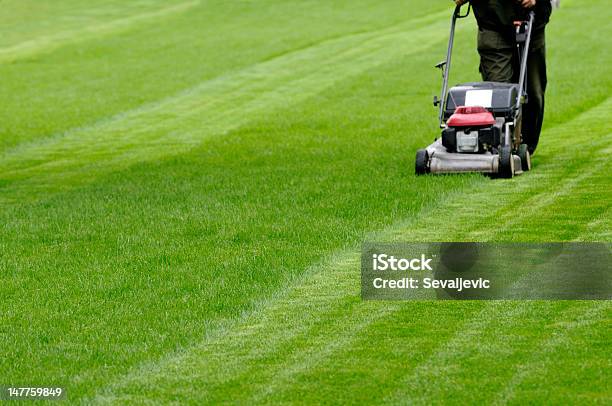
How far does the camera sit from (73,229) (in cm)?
1103

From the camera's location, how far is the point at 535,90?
1420 cm

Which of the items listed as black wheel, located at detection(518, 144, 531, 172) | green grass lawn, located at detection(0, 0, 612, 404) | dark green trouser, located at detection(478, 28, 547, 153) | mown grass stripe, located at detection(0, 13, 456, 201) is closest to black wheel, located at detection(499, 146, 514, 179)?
green grass lawn, located at detection(0, 0, 612, 404)

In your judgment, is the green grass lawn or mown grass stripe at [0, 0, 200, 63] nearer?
the green grass lawn

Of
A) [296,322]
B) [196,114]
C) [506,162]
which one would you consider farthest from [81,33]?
[296,322]

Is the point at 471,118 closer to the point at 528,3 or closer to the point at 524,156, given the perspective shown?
the point at 524,156

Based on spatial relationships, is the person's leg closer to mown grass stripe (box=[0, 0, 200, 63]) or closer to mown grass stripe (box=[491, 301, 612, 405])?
mown grass stripe (box=[491, 301, 612, 405])


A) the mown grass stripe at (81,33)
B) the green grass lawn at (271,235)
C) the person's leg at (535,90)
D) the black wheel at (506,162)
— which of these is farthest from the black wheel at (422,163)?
the mown grass stripe at (81,33)

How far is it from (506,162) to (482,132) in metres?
0.40

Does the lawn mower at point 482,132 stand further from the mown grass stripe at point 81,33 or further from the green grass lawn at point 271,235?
the mown grass stripe at point 81,33

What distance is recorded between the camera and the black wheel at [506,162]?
12.6 m

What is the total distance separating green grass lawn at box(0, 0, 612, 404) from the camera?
6.67m

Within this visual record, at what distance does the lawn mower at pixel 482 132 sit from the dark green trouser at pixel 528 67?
1.31ft

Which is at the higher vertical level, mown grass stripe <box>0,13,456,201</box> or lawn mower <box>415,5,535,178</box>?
lawn mower <box>415,5,535,178</box>

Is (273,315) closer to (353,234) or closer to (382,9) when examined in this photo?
(353,234)
